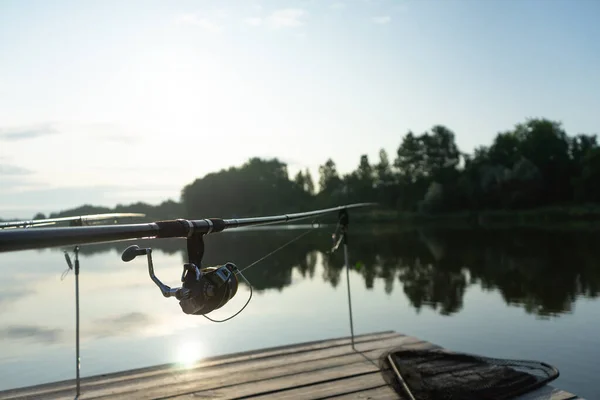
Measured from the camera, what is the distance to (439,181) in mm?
67688

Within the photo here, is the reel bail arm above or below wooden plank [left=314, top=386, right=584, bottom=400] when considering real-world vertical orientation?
above

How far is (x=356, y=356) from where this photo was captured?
6691 millimetres

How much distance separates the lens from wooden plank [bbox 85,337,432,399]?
18.2ft

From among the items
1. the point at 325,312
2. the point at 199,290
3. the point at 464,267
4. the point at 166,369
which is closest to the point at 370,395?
the point at 166,369

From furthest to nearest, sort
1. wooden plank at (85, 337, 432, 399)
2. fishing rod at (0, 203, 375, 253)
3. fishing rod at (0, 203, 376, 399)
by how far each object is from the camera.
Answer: wooden plank at (85, 337, 432, 399) < fishing rod at (0, 203, 376, 399) < fishing rod at (0, 203, 375, 253)

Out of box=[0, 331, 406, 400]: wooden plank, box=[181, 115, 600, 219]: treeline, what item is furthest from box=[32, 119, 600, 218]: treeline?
box=[0, 331, 406, 400]: wooden plank

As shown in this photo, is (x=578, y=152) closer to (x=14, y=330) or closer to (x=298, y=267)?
(x=298, y=267)

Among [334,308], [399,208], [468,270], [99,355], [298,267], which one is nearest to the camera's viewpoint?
[99,355]

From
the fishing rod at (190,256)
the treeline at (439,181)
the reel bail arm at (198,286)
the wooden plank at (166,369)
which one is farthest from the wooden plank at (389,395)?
the treeline at (439,181)

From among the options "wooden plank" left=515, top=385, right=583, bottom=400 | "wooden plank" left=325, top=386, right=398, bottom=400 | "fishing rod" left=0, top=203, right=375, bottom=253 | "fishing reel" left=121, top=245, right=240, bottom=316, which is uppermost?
"fishing rod" left=0, top=203, right=375, bottom=253

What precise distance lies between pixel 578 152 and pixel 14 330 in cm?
6381

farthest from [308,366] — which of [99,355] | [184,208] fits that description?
[184,208]

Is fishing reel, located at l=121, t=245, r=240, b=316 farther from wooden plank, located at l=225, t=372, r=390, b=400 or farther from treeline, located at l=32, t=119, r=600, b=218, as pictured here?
treeline, located at l=32, t=119, r=600, b=218

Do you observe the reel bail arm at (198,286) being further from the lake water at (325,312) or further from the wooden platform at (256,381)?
the lake water at (325,312)
